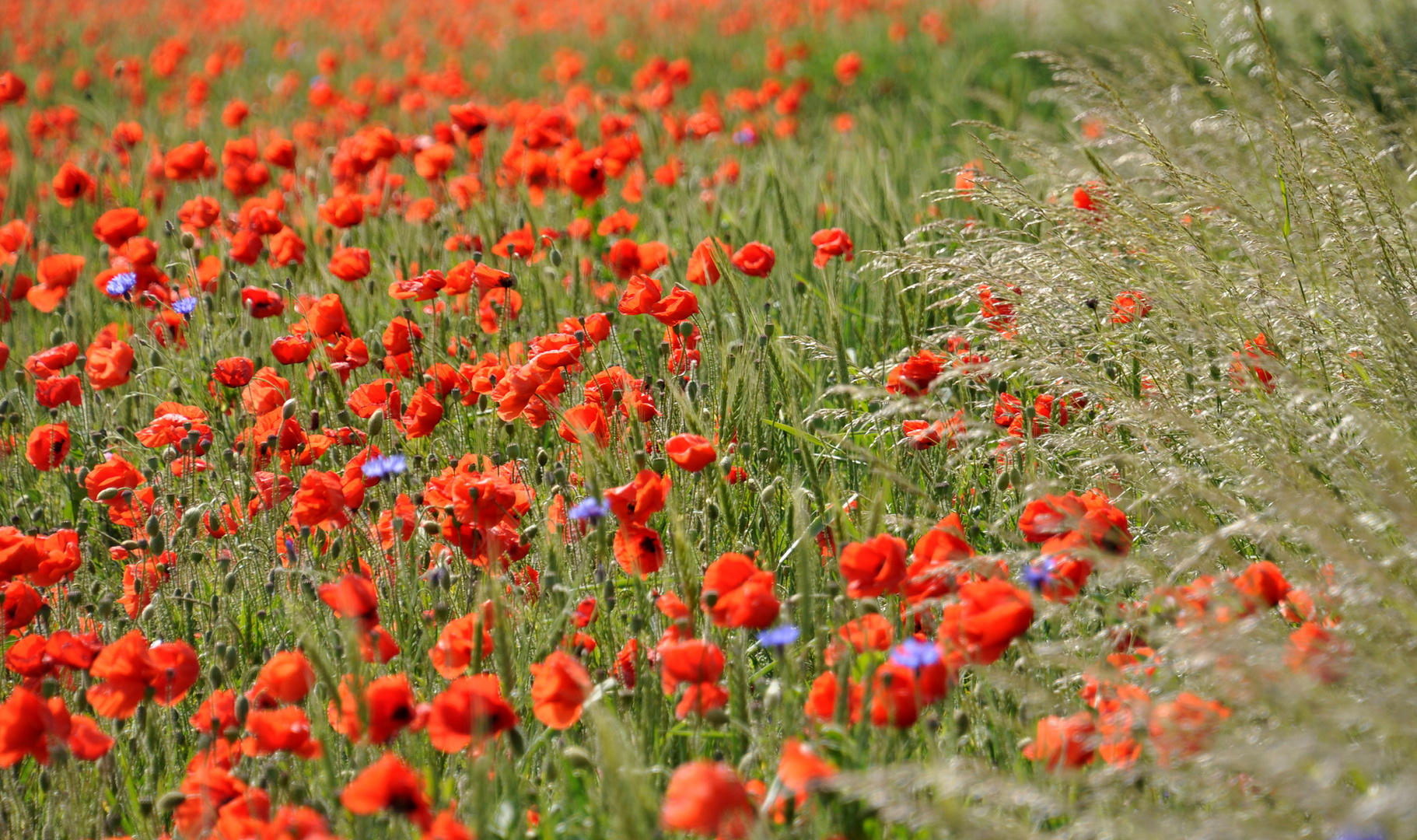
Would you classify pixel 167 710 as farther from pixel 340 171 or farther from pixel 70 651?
pixel 340 171

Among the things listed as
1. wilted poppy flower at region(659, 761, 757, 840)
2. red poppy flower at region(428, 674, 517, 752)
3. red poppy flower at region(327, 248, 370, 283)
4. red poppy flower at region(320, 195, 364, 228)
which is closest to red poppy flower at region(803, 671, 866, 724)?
wilted poppy flower at region(659, 761, 757, 840)

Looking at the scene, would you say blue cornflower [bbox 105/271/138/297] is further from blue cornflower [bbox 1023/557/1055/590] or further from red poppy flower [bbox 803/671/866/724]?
blue cornflower [bbox 1023/557/1055/590]

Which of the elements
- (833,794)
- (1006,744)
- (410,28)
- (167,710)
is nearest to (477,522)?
(167,710)

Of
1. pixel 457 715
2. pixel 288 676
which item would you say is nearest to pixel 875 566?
pixel 457 715

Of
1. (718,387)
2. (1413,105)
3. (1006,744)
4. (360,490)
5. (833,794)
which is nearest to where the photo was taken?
(833,794)

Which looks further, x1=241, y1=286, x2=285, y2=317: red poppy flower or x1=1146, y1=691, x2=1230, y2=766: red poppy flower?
x1=241, y1=286, x2=285, y2=317: red poppy flower

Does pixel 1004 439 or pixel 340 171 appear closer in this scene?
pixel 1004 439

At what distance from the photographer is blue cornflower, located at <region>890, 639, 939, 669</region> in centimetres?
126

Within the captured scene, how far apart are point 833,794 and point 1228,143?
2.81 metres

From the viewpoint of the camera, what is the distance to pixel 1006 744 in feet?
4.64

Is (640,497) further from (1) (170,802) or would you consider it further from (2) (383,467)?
(1) (170,802)

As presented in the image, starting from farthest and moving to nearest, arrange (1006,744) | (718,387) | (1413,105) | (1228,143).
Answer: (1413,105), (1228,143), (718,387), (1006,744)

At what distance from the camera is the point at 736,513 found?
6.30 ft

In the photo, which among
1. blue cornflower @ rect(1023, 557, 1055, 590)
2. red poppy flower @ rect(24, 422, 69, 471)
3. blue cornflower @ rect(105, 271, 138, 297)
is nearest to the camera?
blue cornflower @ rect(1023, 557, 1055, 590)
